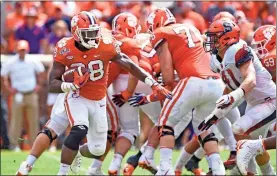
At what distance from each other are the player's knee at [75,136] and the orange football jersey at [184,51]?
4.12ft

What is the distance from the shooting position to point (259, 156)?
8984 millimetres

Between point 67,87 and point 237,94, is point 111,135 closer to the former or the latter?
point 67,87

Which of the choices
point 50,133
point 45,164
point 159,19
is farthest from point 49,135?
point 45,164

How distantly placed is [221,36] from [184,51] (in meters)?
0.67

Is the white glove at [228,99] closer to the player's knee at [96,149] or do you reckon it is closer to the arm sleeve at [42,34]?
the player's knee at [96,149]

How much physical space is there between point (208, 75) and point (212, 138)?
66cm

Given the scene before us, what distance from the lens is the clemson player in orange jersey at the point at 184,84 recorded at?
29.5 ft

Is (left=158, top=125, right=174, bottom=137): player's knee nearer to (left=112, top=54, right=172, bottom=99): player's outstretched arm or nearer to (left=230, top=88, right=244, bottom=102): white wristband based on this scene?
(left=112, top=54, right=172, bottom=99): player's outstretched arm

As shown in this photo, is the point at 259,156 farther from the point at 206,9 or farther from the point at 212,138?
the point at 206,9

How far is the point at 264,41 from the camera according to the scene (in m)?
9.38

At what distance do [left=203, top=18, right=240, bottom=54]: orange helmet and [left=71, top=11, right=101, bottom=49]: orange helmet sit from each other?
1049 millimetres

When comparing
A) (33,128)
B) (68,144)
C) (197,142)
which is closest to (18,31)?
(33,128)

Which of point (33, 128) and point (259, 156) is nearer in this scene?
point (259, 156)

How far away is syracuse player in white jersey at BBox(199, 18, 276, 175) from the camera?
27.1 ft
